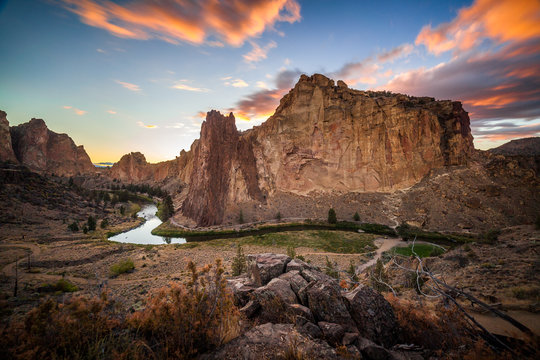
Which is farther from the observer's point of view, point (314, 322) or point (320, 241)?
point (320, 241)

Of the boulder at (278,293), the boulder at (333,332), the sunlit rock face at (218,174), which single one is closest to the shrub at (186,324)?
the boulder at (278,293)

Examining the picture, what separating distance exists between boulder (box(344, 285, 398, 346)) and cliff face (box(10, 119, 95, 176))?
5244 inches

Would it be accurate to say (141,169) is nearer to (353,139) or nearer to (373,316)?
(353,139)

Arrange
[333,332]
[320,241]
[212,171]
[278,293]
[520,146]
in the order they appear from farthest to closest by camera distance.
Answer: [520,146] < [212,171] < [320,241] < [278,293] < [333,332]

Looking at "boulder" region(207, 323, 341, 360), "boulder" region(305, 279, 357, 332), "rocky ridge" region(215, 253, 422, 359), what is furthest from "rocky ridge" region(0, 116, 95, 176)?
"boulder" region(305, 279, 357, 332)

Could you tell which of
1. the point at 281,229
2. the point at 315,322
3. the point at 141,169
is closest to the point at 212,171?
the point at 281,229

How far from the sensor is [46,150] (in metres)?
110

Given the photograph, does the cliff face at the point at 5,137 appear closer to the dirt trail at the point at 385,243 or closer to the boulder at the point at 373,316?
the boulder at the point at 373,316

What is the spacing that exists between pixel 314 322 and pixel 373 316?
55.7 inches

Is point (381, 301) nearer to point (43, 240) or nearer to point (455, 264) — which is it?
point (455, 264)

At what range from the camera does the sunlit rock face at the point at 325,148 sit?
4647cm

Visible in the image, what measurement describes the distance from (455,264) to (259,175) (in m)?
48.5

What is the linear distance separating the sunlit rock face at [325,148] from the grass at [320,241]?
47.9 feet

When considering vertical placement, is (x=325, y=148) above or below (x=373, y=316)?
above
